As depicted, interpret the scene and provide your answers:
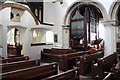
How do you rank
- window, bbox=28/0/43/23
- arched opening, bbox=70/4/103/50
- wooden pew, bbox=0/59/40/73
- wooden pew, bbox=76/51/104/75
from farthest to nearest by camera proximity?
arched opening, bbox=70/4/103/50 < window, bbox=28/0/43/23 < wooden pew, bbox=76/51/104/75 < wooden pew, bbox=0/59/40/73

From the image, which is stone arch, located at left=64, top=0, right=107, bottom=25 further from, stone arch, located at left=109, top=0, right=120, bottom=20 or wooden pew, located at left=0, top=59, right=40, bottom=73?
wooden pew, located at left=0, top=59, right=40, bottom=73

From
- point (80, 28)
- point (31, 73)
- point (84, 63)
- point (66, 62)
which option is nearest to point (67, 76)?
point (31, 73)

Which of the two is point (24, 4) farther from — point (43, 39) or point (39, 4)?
point (43, 39)

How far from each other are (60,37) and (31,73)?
7198 mm

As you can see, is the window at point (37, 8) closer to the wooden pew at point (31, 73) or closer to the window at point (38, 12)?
the window at point (38, 12)

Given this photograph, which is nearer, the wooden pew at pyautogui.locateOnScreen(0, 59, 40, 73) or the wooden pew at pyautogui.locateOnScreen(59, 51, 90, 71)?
the wooden pew at pyautogui.locateOnScreen(0, 59, 40, 73)

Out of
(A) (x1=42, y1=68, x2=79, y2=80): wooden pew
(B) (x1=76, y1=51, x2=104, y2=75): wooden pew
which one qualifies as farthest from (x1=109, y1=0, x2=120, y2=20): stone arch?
(A) (x1=42, y1=68, x2=79, y2=80): wooden pew

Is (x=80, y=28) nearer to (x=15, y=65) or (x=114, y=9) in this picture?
(x=114, y=9)

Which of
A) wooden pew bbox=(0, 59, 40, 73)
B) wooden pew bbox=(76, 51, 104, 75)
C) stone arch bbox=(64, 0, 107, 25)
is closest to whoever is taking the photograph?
wooden pew bbox=(0, 59, 40, 73)

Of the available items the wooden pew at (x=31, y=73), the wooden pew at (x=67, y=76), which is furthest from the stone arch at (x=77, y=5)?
the wooden pew at (x=31, y=73)

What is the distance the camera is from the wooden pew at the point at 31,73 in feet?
8.38

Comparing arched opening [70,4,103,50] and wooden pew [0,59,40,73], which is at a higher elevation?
arched opening [70,4,103,50]

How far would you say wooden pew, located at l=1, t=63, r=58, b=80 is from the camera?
2555 millimetres

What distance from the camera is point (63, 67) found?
18.3 feet
